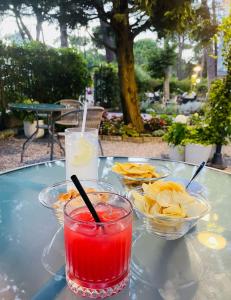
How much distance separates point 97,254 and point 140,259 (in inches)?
7.4

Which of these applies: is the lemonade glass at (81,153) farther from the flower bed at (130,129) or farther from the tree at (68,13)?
the tree at (68,13)

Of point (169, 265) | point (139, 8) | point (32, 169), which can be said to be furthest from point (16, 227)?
point (139, 8)

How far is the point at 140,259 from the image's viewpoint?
2.49 feet

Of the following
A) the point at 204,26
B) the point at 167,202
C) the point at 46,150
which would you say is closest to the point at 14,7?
the point at 46,150

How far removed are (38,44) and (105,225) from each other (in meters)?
6.83

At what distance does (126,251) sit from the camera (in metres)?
0.67

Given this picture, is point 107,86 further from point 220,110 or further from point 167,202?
point 167,202

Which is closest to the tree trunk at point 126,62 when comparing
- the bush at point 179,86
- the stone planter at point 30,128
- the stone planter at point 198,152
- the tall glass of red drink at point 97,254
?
the stone planter at point 30,128

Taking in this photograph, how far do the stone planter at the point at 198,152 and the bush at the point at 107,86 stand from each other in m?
5.61

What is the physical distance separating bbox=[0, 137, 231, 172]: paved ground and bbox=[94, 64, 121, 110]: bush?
3.83m

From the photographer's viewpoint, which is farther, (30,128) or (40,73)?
(40,73)

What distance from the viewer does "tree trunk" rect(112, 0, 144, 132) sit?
5537 millimetres

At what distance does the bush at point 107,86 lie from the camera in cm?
908

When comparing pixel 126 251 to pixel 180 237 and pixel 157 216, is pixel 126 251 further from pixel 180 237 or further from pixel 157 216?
pixel 180 237
